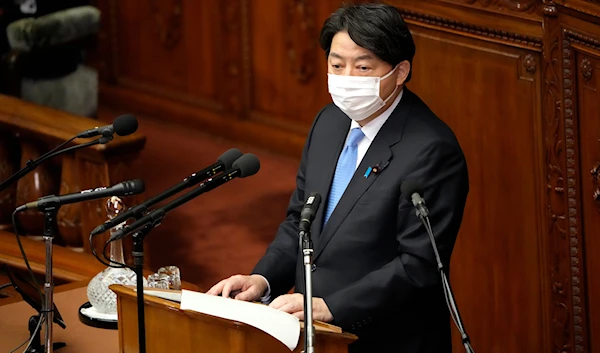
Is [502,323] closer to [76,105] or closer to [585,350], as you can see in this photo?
[585,350]

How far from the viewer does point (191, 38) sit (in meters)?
8.30

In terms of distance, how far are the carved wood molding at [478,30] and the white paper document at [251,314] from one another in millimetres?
1972

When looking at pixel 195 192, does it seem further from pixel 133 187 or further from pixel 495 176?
pixel 495 176

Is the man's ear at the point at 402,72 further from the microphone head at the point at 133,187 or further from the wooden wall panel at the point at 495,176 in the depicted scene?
the wooden wall panel at the point at 495,176

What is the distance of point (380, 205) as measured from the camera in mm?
3426

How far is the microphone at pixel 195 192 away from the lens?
9.76ft

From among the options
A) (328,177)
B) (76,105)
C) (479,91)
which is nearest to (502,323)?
(479,91)

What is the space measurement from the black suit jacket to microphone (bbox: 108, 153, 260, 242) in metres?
0.46

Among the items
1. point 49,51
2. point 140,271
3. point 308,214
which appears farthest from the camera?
point 49,51

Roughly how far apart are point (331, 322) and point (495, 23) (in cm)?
180

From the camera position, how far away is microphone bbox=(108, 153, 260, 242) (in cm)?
297

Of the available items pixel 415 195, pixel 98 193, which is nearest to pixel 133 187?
pixel 98 193

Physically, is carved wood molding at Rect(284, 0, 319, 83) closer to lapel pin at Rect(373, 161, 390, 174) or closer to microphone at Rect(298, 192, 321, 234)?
lapel pin at Rect(373, 161, 390, 174)

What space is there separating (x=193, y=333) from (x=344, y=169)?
699 mm
